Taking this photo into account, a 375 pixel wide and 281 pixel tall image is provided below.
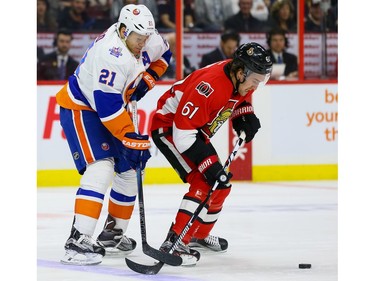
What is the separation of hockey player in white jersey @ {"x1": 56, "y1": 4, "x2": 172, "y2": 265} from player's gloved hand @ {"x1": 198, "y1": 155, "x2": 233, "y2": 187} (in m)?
0.25

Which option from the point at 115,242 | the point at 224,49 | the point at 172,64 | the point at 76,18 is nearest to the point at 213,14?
the point at 224,49

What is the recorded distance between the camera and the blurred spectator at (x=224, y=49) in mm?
8242

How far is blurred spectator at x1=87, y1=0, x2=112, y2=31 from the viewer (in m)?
8.02

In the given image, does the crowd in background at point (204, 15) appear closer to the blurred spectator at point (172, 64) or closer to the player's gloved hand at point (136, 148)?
the blurred spectator at point (172, 64)

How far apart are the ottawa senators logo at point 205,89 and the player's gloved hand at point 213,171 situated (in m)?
0.26

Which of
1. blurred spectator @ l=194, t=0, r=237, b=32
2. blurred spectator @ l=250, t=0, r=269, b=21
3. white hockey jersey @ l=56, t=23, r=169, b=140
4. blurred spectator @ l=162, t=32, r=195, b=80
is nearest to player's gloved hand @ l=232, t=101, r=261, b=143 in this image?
white hockey jersey @ l=56, t=23, r=169, b=140

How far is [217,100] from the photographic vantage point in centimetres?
386

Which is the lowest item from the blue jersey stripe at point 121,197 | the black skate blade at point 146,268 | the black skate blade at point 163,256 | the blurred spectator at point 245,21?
the black skate blade at point 146,268

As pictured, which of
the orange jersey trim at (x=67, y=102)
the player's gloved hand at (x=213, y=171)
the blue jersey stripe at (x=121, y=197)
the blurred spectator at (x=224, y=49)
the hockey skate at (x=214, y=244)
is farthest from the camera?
the blurred spectator at (x=224, y=49)

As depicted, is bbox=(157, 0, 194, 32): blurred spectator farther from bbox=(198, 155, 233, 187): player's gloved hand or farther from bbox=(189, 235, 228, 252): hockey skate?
bbox=(198, 155, 233, 187): player's gloved hand

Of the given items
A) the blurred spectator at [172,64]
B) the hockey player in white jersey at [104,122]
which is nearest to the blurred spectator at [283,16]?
the blurred spectator at [172,64]
